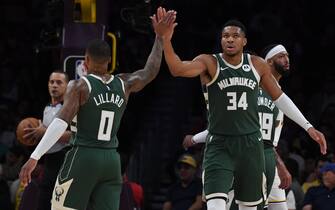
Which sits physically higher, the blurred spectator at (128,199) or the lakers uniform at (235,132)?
the lakers uniform at (235,132)

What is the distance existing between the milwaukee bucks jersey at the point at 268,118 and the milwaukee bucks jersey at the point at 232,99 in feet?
4.15

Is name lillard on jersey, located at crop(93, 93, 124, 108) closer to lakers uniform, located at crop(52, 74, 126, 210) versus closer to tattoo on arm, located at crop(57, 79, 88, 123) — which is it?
lakers uniform, located at crop(52, 74, 126, 210)

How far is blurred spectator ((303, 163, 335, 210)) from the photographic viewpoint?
12594 millimetres

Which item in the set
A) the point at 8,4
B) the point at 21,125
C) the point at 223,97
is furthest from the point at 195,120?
the point at 223,97

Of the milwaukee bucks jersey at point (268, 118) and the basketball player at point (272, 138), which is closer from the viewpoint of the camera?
the basketball player at point (272, 138)

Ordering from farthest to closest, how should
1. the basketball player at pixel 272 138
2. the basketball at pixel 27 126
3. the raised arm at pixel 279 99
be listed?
the basketball at pixel 27 126 < the basketball player at pixel 272 138 < the raised arm at pixel 279 99

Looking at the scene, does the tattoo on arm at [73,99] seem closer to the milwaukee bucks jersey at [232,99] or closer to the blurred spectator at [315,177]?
the milwaukee bucks jersey at [232,99]

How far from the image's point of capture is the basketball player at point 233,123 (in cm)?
897

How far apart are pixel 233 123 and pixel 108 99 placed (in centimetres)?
119

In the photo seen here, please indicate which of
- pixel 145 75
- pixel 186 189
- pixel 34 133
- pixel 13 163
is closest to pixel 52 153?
pixel 34 133

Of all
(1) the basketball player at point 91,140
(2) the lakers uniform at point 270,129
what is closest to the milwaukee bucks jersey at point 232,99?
(1) the basketball player at point 91,140

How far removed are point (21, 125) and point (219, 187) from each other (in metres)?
2.56

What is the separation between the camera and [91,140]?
866cm

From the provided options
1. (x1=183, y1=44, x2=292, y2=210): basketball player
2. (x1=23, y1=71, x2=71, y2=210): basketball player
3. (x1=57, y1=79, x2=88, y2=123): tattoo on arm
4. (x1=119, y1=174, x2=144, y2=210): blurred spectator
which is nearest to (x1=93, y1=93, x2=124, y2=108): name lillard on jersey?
(x1=57, y1=79, x2=88, y2=123): tattoo on arm
